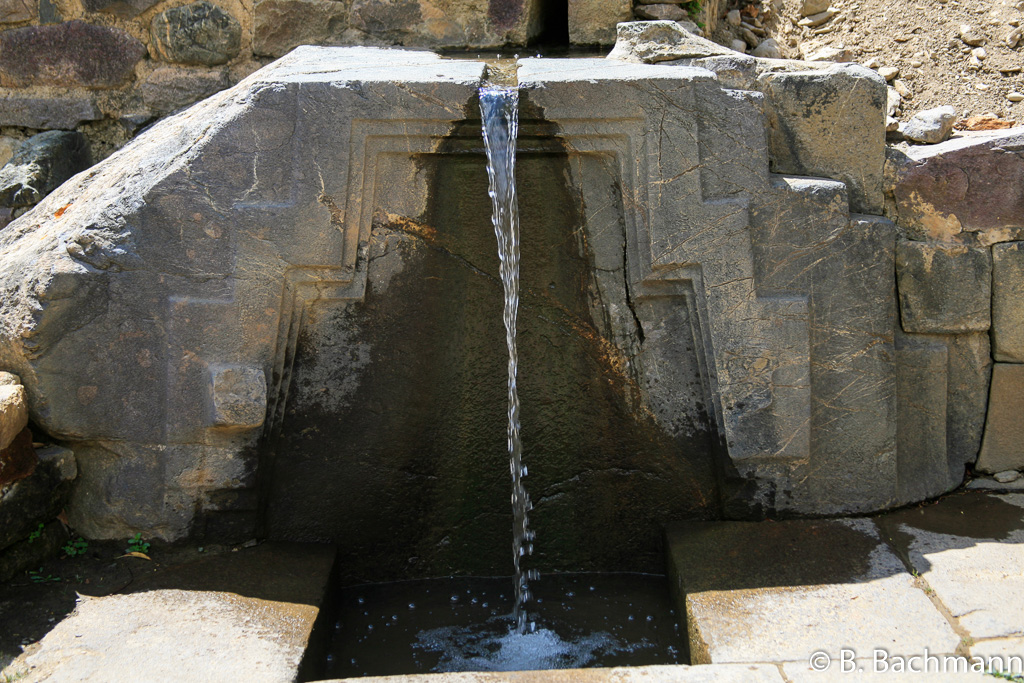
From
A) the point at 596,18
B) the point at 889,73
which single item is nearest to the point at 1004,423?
the point at 889,73

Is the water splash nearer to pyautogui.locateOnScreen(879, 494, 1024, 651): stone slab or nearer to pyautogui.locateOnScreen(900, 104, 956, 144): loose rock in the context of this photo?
pyautogui.locateOnScreen(879, 494, 1024, 651): stone slab

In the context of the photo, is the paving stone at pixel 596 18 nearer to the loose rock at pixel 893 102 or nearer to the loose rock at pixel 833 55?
the loose rock at pixel 833 55

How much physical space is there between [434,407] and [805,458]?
3.95 ft

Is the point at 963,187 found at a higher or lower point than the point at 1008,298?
higher

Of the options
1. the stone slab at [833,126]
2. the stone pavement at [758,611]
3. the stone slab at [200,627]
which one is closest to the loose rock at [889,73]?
the stone slab at [833,126]

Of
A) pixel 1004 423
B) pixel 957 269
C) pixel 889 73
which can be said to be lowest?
pixel 1004 423

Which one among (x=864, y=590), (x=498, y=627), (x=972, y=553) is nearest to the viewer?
(x=864, y=590)

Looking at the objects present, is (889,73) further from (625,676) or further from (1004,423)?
(625,676)

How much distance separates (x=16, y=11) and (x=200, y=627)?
2.76 metres

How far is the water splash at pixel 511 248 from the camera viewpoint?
262 cm

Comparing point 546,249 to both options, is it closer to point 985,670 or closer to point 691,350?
point 691,350

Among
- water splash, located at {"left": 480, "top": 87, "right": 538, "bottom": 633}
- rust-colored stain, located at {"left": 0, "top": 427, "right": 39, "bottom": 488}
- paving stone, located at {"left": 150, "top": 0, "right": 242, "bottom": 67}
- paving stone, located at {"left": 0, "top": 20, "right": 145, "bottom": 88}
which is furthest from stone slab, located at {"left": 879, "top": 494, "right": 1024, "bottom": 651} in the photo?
paving stone, located at {"left": 0, "top": 20, "right": 145, "bottom": 88}

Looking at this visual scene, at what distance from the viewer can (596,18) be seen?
354 centimetres

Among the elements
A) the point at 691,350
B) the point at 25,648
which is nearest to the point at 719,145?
the point at 691,350
